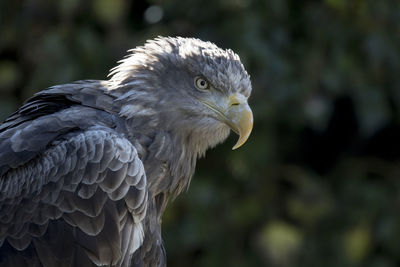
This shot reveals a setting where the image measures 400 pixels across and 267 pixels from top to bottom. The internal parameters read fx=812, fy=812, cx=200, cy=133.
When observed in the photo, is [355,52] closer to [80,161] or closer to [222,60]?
[222,60]

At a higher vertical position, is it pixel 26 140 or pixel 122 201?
pixel 26 140

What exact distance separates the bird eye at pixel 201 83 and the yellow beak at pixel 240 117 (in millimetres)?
162

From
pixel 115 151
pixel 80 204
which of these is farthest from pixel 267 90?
pixel 80 204

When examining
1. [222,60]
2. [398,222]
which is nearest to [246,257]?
[398,222]

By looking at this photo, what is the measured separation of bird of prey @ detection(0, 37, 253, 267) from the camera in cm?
411

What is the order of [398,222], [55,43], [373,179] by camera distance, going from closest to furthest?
[55,43]
[398,222]
[373,179]

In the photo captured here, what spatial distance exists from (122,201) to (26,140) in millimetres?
597

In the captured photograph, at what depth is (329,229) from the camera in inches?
290

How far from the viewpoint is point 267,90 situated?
6.70 meters

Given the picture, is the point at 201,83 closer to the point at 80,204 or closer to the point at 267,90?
the point at 80,204

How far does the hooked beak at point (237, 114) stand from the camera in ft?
14.6

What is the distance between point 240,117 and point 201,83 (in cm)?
31

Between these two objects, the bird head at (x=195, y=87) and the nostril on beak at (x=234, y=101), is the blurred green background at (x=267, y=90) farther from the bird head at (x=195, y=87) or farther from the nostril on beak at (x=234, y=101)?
the nostril on beak at (x=234, y=101)

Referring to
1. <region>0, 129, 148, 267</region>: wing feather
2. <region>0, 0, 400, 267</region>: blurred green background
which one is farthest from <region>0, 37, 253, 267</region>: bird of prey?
<region>0, 0, 400, 267</region>: blurred green background
